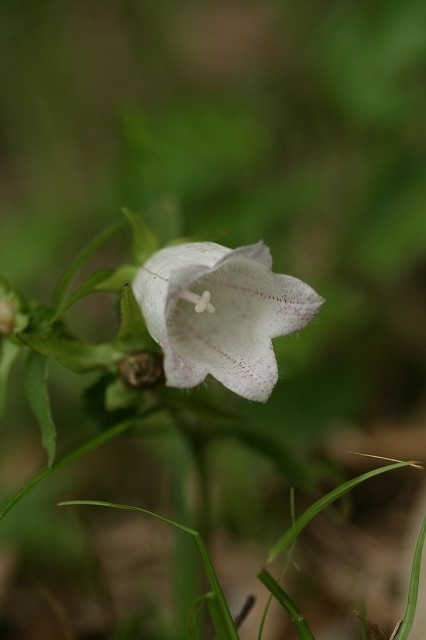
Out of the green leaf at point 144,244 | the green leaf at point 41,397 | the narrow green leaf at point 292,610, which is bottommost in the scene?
the narrow green leaf at point 292,610

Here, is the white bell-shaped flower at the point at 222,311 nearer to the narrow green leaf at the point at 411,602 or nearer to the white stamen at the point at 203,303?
the white stamen at the point at 203,303

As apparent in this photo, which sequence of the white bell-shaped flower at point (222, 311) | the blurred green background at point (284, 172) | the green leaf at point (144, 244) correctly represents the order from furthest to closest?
1. the blurred green background at point (284, 172)
2. the green leaf at point (144, 244)
3. the white bell-shaped flower at point (222, 311)

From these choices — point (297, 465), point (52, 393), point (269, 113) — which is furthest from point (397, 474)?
point (269, 113)

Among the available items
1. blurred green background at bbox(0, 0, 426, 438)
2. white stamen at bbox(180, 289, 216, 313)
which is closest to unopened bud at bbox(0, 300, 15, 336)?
white stamen at bbox(180, 289, 216, 313)

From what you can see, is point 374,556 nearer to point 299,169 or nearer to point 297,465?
point 297,465

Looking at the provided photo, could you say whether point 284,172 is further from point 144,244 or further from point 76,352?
point 76,352

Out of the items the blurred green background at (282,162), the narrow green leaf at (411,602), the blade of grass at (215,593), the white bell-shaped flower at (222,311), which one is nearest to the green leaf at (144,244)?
the white bell-shaped flower at (222,311)

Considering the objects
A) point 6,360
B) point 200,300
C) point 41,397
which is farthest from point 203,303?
point 6,360
